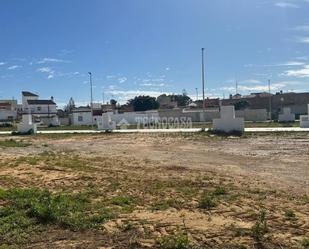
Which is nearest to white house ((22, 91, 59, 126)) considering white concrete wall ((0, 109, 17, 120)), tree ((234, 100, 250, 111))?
white concrete wall ((0, 109, 17, 120))

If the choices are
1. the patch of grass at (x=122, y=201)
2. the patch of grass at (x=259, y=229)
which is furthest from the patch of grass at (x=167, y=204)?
the patch of grass at (x=259, y=229)

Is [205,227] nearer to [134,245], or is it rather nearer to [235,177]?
[134,245]

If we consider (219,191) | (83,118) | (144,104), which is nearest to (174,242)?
(219,191)

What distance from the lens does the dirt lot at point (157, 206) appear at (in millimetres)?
6891

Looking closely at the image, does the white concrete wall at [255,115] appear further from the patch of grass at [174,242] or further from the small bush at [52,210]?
the patch of grass at [174,242]

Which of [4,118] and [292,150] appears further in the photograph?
[4,118]

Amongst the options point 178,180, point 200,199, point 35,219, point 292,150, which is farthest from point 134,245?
point 292,150

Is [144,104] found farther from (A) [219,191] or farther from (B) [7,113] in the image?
(A) [219,191]

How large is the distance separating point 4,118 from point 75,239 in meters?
95.0

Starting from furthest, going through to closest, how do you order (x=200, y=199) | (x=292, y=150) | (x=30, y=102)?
(x=30, y=102), (x=292, y=150), (x=200, y=199)

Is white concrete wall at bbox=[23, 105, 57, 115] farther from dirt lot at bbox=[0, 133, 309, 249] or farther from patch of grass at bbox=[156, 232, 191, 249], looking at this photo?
patch of grass at bbox=[156, 232, 191, 249]

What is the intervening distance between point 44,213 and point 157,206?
2262 millimetres

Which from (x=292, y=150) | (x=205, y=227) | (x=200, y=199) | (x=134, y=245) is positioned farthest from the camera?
(x=292, y=150)

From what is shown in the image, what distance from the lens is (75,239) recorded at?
7.04 meters
